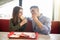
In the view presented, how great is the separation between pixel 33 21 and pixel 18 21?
0.23 metres

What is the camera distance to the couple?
1911 mm

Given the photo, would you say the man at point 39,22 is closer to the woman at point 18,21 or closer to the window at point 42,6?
the window at point 42,6

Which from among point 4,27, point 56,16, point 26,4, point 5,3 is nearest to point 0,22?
point 4,27

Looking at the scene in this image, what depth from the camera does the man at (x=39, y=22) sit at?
191 centimetres

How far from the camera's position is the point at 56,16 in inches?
77.2

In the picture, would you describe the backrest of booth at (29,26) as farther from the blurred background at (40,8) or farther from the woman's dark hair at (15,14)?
the woman's dark hair at (15,14)

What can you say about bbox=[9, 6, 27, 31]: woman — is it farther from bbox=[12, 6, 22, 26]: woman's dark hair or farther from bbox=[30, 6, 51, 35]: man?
bbox=[30, 6, 51, 35]: man

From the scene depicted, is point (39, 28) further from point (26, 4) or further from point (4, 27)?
point (4, 27)

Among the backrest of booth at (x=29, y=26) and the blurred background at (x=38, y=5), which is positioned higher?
the blurred background at (x=38, y=5)

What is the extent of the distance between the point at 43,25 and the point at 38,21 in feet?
0.31

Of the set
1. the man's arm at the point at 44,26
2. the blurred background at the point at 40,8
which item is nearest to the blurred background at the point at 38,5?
the blurred background at the point at 40,8

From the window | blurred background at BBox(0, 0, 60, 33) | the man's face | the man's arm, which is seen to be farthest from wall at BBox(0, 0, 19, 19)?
the man's arm

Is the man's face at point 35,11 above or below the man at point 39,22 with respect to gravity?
above

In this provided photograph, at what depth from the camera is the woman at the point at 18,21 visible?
6.45 feet
